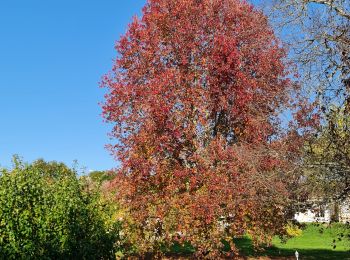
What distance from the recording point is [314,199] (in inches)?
529

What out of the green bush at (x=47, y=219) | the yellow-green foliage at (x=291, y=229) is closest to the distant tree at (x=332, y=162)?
the green bush at (x=47, y=219)

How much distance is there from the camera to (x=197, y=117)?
784 inches

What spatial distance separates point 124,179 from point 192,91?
15.6ft

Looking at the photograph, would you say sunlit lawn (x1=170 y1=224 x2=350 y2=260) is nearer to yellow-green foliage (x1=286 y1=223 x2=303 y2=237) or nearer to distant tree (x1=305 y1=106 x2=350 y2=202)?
yellow-green foliage (x1=286 y1=223 x2=303 y2=237)

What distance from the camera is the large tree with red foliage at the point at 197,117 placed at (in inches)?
713

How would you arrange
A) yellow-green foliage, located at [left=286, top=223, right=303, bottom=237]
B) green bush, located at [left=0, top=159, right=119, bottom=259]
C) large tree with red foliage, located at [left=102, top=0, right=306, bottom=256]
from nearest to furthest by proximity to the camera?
green bush, located at [left=0, top=159, right=119, bottom=259] → large tree with red foliage, located at [left=102, top=0, right=306, bottom=256] → yellow-green foliage, located at [left=286, top=223, right=303, bottom=237]

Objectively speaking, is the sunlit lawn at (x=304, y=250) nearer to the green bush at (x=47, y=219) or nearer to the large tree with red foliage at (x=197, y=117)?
the large tree with red foliage at (x=197, y=117)

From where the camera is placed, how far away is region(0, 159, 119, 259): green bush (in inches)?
547

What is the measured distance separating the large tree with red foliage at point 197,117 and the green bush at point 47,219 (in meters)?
2.71

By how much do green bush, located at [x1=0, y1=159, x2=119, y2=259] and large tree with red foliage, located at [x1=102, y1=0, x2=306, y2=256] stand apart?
8.89 feet

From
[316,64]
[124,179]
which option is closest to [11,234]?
[124,179]

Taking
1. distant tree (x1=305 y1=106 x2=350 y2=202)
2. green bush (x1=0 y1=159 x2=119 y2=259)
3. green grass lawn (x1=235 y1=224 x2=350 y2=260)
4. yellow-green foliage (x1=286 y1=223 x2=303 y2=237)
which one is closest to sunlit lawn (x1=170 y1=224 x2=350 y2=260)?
green grass lawn (x1=235 y1=224 x2=350 y2=260)

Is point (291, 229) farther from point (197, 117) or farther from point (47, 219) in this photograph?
point (47, 219)

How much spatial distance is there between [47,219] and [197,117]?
26.4ft
